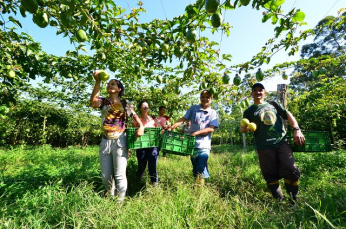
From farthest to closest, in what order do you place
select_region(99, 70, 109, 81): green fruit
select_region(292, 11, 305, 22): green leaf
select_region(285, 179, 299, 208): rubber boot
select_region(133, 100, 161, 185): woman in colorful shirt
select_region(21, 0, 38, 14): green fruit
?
select_region(133, 100, 161, 185): woman in colorful shirt, select_region(285, 179, 299, 208): rubber boot, select_region(99, 70, 109, 81): green fruit, select_region(292, 11, 305, 22): green leaf, select_region(21, 0, 38, 14): green fruit

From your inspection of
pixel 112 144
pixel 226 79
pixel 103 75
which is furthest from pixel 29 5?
pixel 226 79

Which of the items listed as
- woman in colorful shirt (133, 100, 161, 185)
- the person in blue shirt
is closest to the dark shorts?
the person in blue shirt

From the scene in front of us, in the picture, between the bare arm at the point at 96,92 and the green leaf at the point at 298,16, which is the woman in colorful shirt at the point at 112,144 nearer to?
the bare arm at the point at 96,92

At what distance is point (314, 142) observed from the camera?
241 cm

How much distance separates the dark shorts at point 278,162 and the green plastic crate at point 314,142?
0.17 m

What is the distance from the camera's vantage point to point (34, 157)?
5.61m

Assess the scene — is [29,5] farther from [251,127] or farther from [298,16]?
[251,127]

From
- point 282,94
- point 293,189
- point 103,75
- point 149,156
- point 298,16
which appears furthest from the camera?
point 282,94

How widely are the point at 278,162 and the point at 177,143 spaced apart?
1.28 metres

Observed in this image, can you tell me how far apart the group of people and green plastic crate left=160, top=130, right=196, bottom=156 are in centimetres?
17

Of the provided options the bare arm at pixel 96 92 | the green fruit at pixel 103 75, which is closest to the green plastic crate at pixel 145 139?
the bare arm at pixel 96 92

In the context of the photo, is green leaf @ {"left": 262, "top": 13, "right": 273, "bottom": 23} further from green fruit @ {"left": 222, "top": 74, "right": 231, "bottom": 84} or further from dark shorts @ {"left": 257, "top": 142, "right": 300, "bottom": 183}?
dark shorts @ {"left": 257, "top": 142, "right": 300, "bottom": 183}

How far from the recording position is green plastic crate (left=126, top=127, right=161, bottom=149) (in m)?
2.20

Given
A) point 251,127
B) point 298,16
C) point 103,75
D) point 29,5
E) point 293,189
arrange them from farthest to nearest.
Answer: point 251,127 → point 293,189 → point 103,75 → point 298,16 → point 29,5
